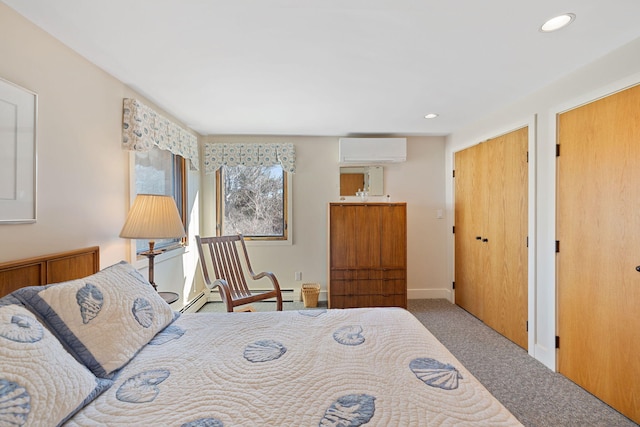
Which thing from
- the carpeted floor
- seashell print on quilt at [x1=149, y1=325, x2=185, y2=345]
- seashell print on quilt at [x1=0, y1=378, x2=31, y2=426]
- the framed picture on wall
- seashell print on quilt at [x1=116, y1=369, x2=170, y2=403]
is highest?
the framed picture on wall

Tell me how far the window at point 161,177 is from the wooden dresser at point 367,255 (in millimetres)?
1797

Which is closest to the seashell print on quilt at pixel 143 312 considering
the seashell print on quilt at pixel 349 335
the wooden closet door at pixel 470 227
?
the seashell print on quilt at pixel 349 335

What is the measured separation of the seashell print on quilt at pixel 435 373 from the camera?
3.44ft

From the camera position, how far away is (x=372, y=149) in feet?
12.7

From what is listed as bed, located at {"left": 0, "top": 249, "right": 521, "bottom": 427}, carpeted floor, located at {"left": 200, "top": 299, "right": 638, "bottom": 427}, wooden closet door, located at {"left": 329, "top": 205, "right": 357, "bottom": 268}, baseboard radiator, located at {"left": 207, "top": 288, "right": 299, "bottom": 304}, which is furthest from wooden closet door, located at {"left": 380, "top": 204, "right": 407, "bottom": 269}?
bed, located at {"left": 0, "top": 249, "right": 521, "bottom": 427}

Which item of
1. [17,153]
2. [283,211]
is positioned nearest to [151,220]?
[17,153]

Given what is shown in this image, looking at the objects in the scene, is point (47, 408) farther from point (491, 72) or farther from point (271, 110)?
point (491, 72)

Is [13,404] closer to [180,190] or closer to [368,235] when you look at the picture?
[180,190]

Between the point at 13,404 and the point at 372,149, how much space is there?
3.72 m

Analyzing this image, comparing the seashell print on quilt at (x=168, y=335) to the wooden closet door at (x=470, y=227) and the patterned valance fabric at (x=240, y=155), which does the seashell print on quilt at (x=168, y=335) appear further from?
the wooden closet door at (x=470, y=227)

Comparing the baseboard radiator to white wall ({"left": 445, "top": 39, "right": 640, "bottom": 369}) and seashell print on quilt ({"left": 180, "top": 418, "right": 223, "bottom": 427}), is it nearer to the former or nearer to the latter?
white wall ({"left": 445, "top": 39, "right": 640, "bottom": 369})

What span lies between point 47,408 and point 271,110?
267 centimetres

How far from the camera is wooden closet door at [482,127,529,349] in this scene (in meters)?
2.69

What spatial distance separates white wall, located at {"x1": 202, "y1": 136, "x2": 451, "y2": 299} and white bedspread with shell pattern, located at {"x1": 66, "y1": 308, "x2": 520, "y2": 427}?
97.6 inches
